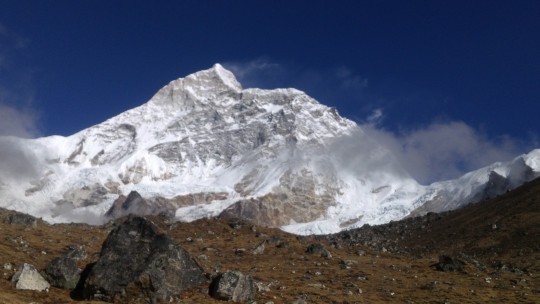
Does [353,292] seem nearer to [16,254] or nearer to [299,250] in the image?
[299,250]

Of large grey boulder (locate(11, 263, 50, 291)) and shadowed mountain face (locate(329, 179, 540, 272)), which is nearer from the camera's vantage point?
large grey boulder (locate(11, 263, 50, 291))

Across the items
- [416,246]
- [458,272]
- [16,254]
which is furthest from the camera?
[416,246]

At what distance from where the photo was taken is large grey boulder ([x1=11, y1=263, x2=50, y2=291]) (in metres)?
26.7

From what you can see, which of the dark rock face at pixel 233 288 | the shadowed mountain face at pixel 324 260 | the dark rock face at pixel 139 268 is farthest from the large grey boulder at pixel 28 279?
the dark rock face at pixel 233 288

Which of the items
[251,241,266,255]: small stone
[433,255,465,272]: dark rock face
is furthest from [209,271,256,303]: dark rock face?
[433,255,465,272]: dark rock face

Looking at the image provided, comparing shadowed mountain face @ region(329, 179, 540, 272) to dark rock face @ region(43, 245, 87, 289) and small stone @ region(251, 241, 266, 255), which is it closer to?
small stone @ region(251, 241, 266, 255)

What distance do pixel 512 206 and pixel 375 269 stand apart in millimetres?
37783

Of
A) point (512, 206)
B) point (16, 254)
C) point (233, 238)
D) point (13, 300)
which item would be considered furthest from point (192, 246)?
point (512, 206)

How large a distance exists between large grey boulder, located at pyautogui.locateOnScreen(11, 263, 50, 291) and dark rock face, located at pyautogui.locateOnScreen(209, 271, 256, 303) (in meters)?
8.39

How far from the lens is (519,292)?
34094 mm

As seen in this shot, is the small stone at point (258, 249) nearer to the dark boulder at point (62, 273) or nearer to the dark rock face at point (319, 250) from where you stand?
the dark rock face at point (319, 250)

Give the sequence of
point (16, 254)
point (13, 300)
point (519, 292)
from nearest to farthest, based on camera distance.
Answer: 1. point (13, 300)
2. point (16, 254)
3. point (519, 292)

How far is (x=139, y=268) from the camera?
27.3 m

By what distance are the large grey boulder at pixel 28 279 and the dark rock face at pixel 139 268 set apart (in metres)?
2.05
